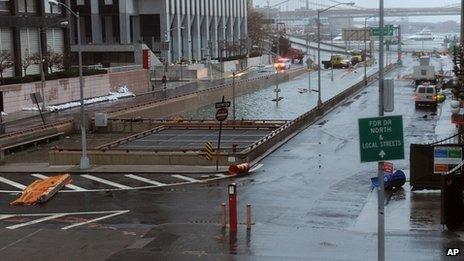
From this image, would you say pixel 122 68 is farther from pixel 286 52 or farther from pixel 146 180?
pixel 286 52

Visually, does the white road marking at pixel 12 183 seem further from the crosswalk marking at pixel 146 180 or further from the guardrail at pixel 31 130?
the guardrail at pixel 31 130

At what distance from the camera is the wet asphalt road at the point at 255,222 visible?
1870 centimetres

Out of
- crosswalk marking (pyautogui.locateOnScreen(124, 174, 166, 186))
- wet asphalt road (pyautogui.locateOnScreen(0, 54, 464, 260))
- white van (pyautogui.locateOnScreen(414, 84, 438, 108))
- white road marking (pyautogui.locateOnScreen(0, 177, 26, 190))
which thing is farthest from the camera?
white van (pyautogui.locateOnScreen(414, 84, 438, 108))

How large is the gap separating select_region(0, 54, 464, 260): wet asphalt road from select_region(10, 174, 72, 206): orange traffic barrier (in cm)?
39

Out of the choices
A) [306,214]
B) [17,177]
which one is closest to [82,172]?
[17,177]

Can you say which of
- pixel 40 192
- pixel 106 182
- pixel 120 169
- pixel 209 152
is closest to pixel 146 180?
pixel 106 182

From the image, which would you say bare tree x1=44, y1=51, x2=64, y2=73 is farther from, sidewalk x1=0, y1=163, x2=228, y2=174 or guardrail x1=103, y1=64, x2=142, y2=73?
sidewalk x1=0, y1=163, x2=228, y2=174

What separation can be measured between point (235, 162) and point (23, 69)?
48.0 m

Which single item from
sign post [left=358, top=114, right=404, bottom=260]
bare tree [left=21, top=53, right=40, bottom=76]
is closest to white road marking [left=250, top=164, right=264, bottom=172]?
sign post [left=358, top=114, right=404, bottom=260]

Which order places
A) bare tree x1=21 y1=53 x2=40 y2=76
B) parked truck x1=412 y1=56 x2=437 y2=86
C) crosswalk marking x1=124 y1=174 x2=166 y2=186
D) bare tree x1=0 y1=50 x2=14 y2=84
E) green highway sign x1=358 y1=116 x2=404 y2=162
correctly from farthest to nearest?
parked truck x1=412 y1=56 x2=437 y2=86
bare tree x1=21 y1=53 x2=40 y2=76
bare tree x1=0 y1=50 x2=14 y2=84
crosswalk marking x1=124 y1=174 x2=166 y2=186
green highway sign x1=358 y1=116 x2=404 y2=162

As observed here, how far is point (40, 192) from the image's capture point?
88.5 ft

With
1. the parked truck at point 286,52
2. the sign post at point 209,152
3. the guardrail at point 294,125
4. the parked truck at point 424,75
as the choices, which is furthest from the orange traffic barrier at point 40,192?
the parked truck at point 286,52

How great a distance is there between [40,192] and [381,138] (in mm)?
17630

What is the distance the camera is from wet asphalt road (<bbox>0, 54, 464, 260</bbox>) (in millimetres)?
18703
